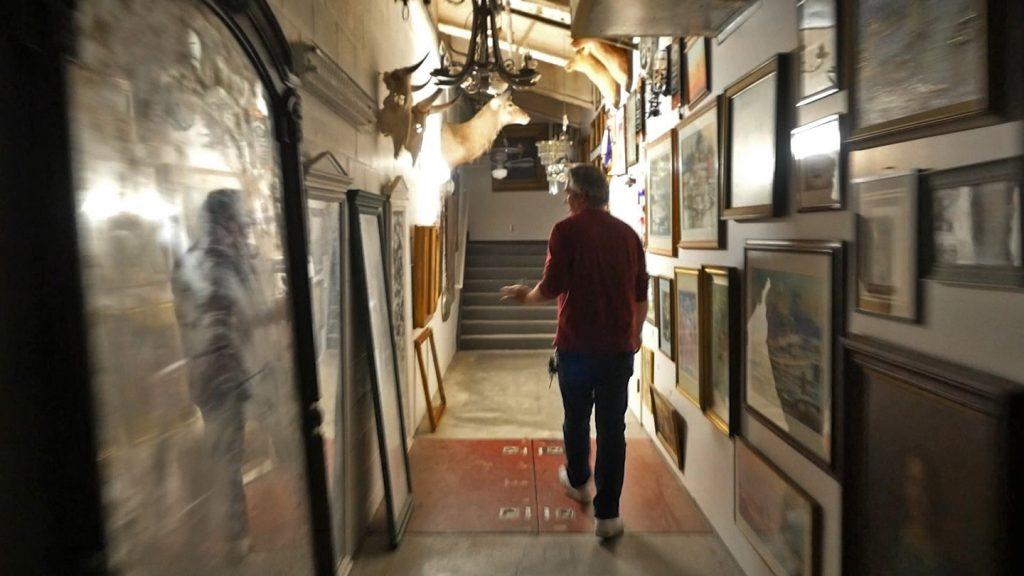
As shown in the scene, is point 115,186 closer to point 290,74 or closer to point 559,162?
point 290,74

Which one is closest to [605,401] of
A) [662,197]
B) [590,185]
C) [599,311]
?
[599,311]

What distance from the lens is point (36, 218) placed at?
0.71 meters

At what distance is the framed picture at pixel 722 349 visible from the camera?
2104 millimetres

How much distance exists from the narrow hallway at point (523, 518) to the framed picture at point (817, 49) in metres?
1.70

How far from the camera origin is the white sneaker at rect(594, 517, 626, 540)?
2.45 meters

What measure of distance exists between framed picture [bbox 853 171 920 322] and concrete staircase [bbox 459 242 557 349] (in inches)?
222

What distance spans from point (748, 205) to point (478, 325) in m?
5.65

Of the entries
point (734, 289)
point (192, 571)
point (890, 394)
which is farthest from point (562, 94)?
point (192, 571)

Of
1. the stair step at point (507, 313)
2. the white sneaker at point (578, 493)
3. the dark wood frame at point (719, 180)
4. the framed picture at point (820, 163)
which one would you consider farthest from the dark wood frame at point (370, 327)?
the stair step at point (507, 313)

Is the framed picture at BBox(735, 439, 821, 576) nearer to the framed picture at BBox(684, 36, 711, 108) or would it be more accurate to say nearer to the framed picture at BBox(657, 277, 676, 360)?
the framed picture at BBox(657, 277, 676, 360)

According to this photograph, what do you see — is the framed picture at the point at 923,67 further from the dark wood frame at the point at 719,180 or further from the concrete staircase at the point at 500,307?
the concrete staircase at the point at 500,307

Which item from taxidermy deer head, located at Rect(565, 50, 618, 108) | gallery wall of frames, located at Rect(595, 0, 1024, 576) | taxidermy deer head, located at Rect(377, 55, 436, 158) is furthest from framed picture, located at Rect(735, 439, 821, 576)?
taxidermy deer head, located at Rect(565, 50, 618, 108)

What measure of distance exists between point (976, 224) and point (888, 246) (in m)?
0.24

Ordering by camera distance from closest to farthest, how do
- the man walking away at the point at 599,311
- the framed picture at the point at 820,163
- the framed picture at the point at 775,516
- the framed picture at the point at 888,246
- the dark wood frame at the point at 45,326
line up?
the dark wood frame at the point at 45,326, the framed picture at the point at 888,246, the framed picture at the point at 820,163, the framed picture at the point at 775,516, the man walking away at the point at 599,311
